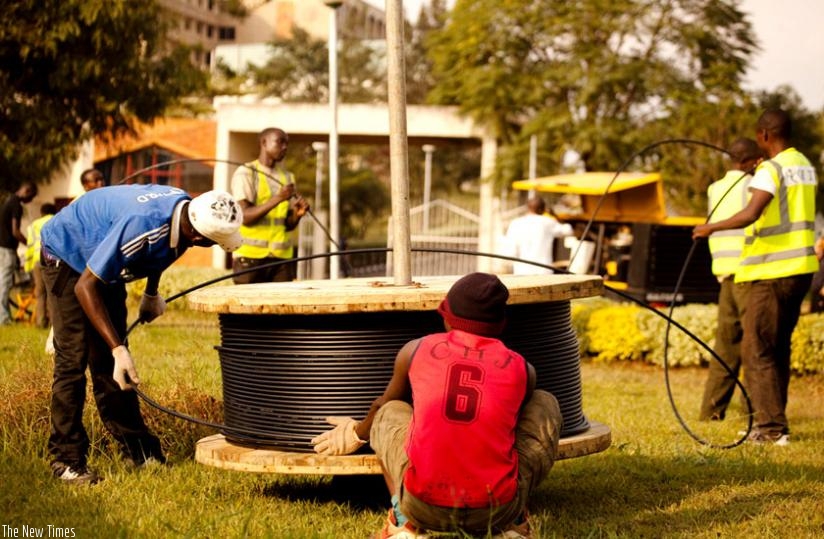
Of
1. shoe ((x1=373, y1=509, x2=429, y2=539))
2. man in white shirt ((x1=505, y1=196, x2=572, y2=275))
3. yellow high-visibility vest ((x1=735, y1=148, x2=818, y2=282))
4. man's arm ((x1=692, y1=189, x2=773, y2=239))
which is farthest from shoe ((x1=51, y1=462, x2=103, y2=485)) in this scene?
man in white shirt ((x1=505, y1=196, x2=572, y2=275))

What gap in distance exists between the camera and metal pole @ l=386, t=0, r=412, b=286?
6.32 meters

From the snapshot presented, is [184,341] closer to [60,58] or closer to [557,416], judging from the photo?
[557,416]

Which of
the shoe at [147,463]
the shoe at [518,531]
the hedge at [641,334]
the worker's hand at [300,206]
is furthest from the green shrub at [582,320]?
the shoe at [518,531]

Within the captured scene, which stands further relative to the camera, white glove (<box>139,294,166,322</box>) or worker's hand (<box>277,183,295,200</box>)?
worker's hand (<box>277,183,295,200</box>)

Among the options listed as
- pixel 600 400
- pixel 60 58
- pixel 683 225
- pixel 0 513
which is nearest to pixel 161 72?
pixel 60 58

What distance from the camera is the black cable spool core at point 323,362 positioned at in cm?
568

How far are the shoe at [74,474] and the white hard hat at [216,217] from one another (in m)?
1.46

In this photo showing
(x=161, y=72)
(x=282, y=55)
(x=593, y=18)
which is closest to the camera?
(x=161, y=72)

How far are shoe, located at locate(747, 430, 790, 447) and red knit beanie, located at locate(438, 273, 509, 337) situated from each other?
4002 mm

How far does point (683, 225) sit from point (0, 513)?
44.3 feet

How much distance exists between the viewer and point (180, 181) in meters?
36.9

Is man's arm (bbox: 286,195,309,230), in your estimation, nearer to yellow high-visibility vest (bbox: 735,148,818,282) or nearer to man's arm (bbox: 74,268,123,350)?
yellow high-visibility vest (bbox: 735,148,818,282)

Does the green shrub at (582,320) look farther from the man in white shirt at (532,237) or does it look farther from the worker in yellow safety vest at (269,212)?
the worker in yellow safety vest at (269,212)

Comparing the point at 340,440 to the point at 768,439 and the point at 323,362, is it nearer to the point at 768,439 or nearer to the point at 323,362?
the point at 323,362
